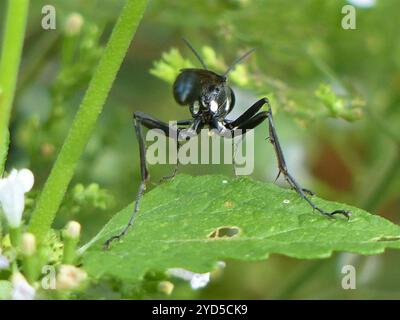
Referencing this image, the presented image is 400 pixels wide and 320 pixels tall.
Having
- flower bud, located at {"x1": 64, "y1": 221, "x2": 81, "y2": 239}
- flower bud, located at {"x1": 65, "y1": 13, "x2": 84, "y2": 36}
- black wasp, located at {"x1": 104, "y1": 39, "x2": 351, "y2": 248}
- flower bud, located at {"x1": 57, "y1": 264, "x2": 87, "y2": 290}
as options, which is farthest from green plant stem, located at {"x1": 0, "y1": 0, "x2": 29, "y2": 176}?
flower bud, located at {"x1": 65, "y1": 13, "x2": 84, "y2": 36}

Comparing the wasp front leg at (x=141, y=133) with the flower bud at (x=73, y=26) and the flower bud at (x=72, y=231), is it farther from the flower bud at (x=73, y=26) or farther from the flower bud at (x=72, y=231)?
the flower bud at (x=73, y=26)

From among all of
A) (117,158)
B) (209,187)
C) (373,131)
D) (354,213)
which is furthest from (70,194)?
(373,131)

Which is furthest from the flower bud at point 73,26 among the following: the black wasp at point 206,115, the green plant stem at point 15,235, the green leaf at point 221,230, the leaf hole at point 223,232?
the green plant stem at point 15,235

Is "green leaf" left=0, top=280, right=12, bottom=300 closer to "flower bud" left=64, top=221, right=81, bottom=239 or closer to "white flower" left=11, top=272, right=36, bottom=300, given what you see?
"white flower" left=11, top=272, right=36, bottom=300

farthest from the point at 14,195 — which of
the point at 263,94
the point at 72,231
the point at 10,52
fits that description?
the point at 263,94
